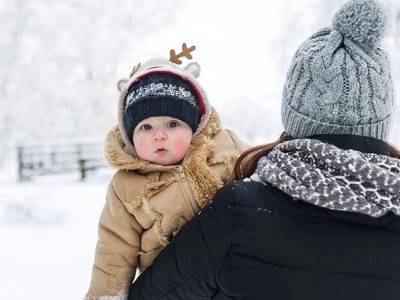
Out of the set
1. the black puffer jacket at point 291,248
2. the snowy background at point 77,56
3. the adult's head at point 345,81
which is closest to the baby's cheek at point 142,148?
the black puffer jacket at point 291,248

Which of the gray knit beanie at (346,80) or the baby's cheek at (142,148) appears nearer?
the gray knit beanie at (346,80)

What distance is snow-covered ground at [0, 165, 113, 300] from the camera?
4727 millimetres

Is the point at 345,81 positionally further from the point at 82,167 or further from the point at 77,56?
the point at 77,56

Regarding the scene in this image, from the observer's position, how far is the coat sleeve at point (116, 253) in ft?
5.29

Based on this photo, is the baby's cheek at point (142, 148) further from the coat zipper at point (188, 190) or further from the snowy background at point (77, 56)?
the snowy background at point (77, 56)

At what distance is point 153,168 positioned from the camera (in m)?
1.64

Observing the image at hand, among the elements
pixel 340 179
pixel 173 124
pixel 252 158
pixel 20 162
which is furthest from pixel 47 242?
pixel 20 162

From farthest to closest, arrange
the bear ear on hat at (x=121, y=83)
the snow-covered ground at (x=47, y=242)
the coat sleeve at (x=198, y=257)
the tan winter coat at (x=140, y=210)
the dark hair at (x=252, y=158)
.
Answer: the snow-covered ground at (x=47, y=242) → the bear ear on hat at (x=121, y=83) → the tan winter coat at (x=140, y=210) → the dark hair at (x=252, y=158) → the coat sleeve at (x=198, y=257)

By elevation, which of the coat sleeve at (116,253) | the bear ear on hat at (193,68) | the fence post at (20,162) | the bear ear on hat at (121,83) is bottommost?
the fence post at (20,162)

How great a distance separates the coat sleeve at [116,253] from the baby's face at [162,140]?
201 mm

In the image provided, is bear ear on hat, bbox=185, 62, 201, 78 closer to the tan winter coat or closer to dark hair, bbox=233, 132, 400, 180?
the tan winter coat

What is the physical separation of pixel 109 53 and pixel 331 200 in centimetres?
1637

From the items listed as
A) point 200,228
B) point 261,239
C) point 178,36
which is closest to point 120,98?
point 200,228

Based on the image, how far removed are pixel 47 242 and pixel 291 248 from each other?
5.58 metres
